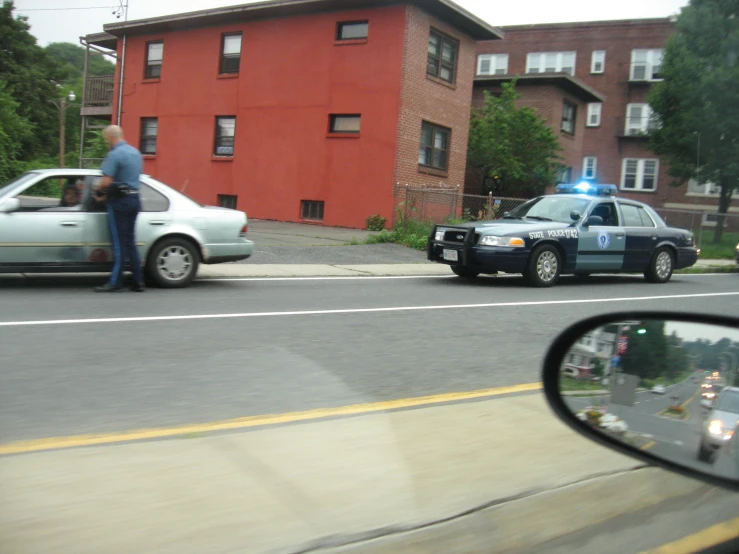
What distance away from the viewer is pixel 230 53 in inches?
1048

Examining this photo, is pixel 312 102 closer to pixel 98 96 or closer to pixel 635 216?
pixel 635 216

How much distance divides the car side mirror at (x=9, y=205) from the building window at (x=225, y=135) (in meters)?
17.3

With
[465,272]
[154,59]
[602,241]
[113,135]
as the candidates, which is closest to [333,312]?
[113,135]

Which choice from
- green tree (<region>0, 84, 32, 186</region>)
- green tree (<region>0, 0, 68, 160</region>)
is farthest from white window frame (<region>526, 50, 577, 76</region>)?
green tree (<region>0, 0, 68, 160</region>)

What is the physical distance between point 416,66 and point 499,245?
12.1m

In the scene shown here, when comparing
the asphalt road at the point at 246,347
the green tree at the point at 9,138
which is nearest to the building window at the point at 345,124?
the asphalt road at the point at 246,347

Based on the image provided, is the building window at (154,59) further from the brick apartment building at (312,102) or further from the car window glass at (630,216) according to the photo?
the car window glass at (630,216)

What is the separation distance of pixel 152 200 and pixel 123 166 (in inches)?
35.2

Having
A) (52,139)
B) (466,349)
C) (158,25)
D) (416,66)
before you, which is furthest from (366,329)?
(52,139)

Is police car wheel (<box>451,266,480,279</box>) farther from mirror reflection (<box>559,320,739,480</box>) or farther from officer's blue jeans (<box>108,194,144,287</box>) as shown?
mirror reflection (<box>559,320,739,480</box>)

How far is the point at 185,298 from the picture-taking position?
31.7 feet

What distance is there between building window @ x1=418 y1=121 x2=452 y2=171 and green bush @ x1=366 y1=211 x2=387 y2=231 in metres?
2.49

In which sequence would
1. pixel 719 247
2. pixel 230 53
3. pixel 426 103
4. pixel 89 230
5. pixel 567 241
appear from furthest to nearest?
pixel 719 247 < pixel 230 53 < pixel 426 103 < pixel 567 241 < pixel 89 230

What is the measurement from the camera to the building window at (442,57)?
24.0 metres
